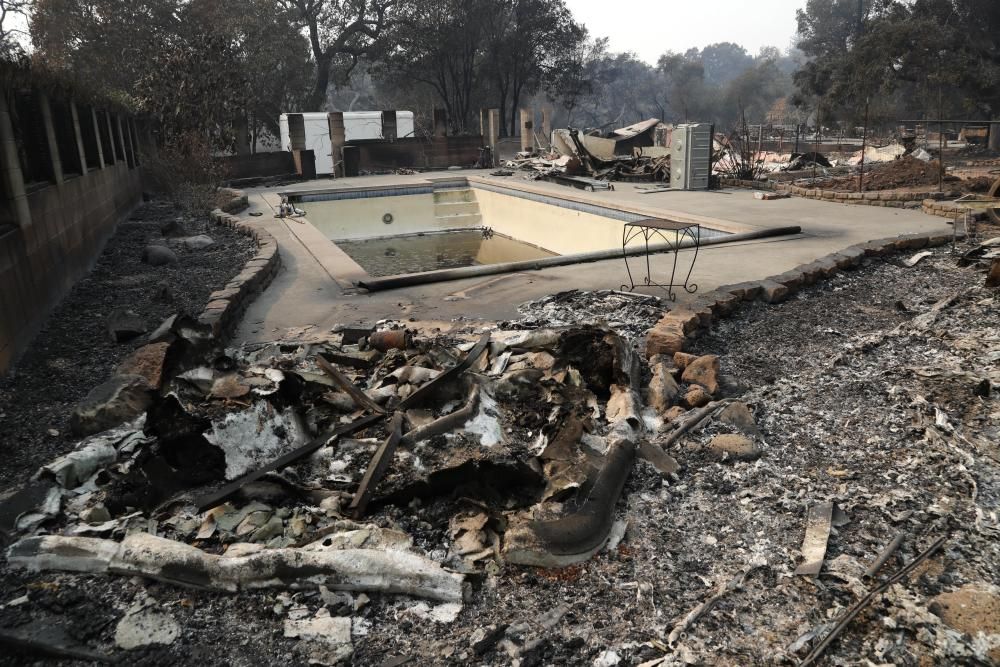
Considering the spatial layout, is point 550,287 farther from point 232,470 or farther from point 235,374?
point 232,470

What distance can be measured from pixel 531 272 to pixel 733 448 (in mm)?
3857

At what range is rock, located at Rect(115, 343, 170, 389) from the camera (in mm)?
3867

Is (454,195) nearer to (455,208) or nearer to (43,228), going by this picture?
(455,208)

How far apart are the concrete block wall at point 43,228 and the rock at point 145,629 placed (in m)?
2.91

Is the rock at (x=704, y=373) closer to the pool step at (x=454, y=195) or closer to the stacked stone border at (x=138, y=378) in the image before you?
the stacked stone border at (x=138, y=378)

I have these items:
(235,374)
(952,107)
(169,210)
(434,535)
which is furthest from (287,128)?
(952,107)

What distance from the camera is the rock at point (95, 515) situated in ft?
9.11

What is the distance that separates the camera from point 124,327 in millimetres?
4973

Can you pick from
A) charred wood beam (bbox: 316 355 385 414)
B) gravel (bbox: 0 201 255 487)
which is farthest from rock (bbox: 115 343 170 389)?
charred wood beam (bbox: 316 355 385 414)

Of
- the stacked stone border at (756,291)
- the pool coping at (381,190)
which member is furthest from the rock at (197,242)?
the stacked stone border at (756,291)

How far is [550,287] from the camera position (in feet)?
20.4

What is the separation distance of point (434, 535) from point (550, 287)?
374cm

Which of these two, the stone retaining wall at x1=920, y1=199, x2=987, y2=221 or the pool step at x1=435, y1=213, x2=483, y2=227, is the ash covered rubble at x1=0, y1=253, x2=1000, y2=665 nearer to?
the stone retaining wall at x1=920, y1=199, x2=987, y2=221

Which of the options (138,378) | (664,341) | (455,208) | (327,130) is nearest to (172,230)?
(138,378)
